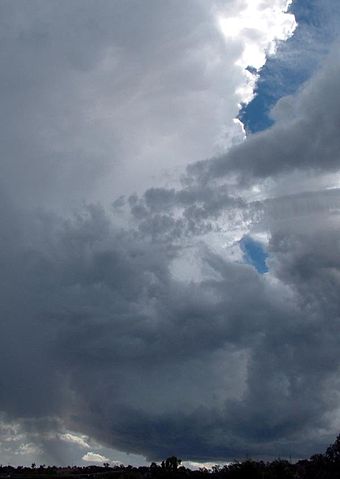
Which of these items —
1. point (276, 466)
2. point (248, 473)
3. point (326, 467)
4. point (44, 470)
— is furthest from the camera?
point (44, 470)

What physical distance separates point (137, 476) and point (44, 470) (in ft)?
185

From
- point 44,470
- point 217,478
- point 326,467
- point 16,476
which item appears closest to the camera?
point 217,478

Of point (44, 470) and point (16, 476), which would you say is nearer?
point (16, 476)

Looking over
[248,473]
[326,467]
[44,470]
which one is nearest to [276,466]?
[248,473]

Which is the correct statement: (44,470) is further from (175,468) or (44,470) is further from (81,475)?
(175,468)

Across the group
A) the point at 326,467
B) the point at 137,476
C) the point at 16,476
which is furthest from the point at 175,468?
the point at 16,476

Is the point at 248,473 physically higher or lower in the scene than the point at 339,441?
lower

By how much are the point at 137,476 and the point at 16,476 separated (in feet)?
156

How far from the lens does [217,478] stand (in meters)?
119

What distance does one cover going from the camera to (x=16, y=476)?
511ft

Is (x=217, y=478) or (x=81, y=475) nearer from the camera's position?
(x=217, y=478)

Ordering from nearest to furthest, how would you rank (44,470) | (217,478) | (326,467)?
(217,478) < (326,467) < (44,470)

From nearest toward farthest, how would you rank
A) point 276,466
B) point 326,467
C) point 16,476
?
1. point 276,466
2. point 326,467
3. point 16,476

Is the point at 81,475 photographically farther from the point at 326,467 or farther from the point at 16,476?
the point at 326,467
